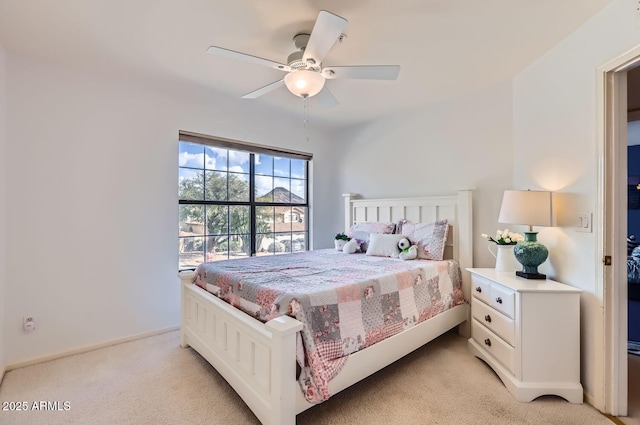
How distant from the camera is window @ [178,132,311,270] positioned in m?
3.32

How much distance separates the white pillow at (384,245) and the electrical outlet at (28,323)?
3.01m

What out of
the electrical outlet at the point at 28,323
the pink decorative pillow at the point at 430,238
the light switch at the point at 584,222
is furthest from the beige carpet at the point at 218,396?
the light switch at the point at 584,222

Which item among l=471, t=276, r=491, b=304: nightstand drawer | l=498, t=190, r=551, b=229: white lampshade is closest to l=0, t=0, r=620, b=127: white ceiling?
l=498, t=190, r=551, b=229: white lampshade

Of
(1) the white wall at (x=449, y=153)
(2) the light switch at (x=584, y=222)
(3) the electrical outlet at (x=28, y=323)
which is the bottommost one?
(3) the electrical outlet at (x=28, y=323)

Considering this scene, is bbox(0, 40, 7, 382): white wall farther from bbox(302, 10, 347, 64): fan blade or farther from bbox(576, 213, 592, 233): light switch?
bbox(576, 213, 592, 233): light switch

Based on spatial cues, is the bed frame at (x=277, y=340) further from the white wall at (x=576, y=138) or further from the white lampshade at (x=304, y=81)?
the white lampshade at (x=304, y=81)

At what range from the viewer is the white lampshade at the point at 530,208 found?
2141 mm

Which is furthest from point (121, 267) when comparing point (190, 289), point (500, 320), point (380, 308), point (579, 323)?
point (579, 323)

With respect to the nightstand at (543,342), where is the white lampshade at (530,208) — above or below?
above

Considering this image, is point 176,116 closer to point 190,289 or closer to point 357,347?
point 190,289

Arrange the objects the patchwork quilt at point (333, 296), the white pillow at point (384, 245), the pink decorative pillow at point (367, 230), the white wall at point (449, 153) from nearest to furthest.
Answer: the patchwork quilt at point (333, 296)
the white wall at point (449, 153)
the white pillow at point (384, 245)
the pink decorative pillow at point (367, 230)

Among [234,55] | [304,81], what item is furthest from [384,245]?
[234,55]

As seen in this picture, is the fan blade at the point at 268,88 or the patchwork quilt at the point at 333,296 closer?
the patchwork quilt at the point at 333,296

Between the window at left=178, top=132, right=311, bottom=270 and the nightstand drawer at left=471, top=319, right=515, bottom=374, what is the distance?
250 centimetres
